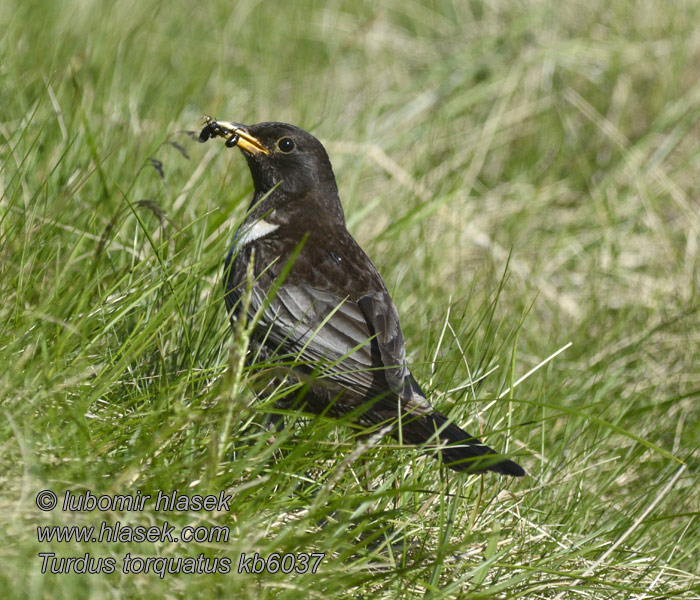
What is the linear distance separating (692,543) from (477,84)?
4.55 m

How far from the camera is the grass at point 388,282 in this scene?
2.62 m

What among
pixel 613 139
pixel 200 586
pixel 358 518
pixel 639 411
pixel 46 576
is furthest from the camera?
pixel 613 139

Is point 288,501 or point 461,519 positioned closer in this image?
point 288,501

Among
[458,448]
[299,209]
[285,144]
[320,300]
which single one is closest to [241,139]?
[285,144]

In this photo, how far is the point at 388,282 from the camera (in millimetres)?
5043

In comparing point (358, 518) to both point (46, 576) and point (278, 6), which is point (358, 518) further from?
point (278, 6)

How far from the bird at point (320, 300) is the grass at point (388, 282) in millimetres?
137

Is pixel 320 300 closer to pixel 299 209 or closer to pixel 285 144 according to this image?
pixel 299 209

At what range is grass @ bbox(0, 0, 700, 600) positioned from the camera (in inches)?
103

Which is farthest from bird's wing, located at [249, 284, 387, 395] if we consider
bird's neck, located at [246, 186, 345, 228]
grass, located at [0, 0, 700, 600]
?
bird's neck, located at [246, 186, 345, 228]

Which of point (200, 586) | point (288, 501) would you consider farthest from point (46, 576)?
point (288, 501)

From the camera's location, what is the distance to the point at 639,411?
161 inches

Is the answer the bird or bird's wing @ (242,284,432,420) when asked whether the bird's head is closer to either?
the bird

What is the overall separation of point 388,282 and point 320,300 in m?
1.37
